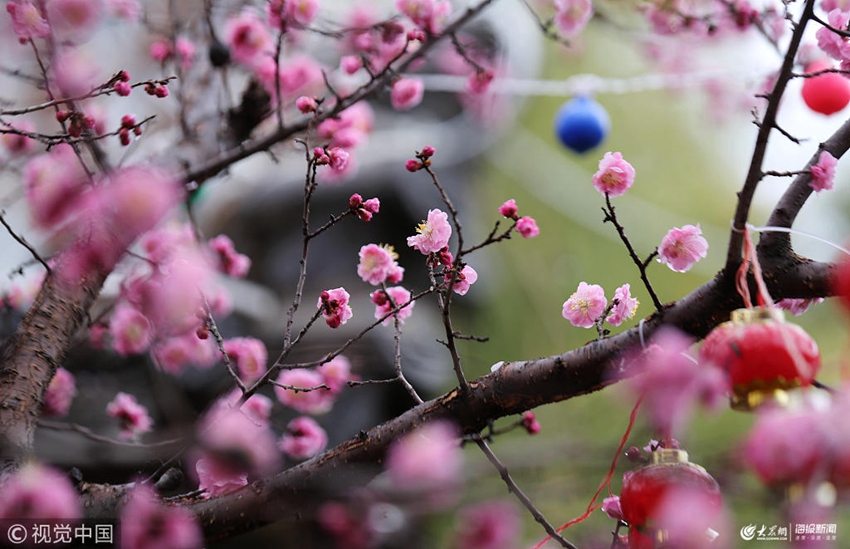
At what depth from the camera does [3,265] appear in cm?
271

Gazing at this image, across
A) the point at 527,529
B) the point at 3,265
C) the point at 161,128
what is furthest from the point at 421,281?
the point at 3,265

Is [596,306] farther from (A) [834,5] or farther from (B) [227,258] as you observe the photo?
(B) [227,258]

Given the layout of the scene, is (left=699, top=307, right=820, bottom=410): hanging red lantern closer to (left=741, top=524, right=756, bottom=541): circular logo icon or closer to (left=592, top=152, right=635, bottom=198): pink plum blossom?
(left=592, top=152, right=635, bottom=198): pink plum blossom

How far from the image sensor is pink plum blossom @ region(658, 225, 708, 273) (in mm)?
1019

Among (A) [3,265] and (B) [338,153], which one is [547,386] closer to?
(B) [338,153]

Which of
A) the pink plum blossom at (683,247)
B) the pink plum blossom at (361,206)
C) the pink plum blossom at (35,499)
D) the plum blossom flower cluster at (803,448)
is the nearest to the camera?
the plum blossom flower cluster at (803,448)

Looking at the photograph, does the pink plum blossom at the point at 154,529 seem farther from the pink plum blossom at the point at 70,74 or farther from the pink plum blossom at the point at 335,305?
the pink plum blossom at the point at 70,74

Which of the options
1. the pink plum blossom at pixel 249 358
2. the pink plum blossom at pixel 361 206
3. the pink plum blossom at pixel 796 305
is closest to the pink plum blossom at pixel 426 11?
the pink plum blossom at pixel 361 206

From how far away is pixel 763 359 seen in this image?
0.69m

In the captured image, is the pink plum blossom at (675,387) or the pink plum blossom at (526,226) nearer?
the pink plum blossom at (675,387)

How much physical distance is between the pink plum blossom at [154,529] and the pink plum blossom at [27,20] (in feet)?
2.80

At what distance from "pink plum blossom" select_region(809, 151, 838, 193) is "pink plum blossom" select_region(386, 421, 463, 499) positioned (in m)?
0.62

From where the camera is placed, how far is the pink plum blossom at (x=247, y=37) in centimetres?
182

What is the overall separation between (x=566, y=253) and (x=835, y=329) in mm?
1537
